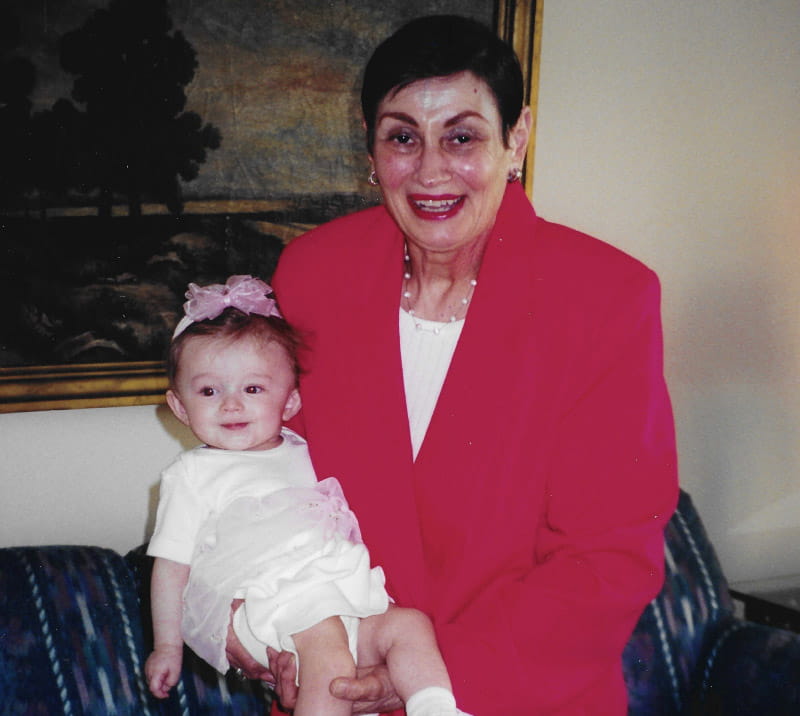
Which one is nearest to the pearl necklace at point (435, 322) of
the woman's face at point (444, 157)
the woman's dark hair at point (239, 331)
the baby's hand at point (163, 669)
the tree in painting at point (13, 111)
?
the woman's face at point (444, 157)

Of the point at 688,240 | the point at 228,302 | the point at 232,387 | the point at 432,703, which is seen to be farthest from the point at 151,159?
the point at 688,240

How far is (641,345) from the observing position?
1321 millimetres

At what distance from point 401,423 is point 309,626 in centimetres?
39

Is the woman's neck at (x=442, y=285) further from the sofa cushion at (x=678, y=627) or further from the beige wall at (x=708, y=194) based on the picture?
the sofa cushion at (x=678, y=627)

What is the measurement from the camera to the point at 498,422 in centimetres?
135

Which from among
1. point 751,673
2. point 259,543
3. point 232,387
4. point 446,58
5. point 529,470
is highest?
point 446,58

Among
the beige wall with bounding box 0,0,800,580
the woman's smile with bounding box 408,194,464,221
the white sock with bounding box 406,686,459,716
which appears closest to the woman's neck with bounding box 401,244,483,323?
the woman's smile with bounding box 408,194,464,221

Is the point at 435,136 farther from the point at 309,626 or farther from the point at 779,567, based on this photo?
the point at 779,567

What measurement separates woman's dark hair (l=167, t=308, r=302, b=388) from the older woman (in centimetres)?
11

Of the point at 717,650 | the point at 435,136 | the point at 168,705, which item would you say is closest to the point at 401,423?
the point at 435,136

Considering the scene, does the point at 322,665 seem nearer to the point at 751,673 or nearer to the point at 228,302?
the point at 228,302

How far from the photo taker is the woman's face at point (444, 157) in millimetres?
1330

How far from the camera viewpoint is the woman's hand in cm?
121

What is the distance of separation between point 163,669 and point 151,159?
50.0 inches
